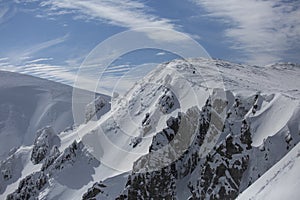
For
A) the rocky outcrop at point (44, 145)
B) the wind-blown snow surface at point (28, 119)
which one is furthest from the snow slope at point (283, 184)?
the wind-blown snow surface at point (28, 119)

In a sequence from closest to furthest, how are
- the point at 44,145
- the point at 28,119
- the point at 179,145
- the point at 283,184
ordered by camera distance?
1. the point at 283,184
2. the point at 179,145
3. the point at 44,145
4. the point at 28,119

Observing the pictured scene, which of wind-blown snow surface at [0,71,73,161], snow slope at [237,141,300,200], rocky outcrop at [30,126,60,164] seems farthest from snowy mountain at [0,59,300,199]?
wind-blown snow surface at [0,71,73,161]

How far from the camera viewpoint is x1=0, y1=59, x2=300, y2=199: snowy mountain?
42.4 meters

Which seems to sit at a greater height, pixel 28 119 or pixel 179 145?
pixel 179 145

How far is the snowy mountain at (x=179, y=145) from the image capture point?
4238 cm

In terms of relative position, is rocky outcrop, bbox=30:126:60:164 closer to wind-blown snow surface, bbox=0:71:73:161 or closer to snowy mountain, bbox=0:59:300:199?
snowy mountain, bbox=0:59:300:199

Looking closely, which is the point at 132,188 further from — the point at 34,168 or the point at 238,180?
the point at 34,168

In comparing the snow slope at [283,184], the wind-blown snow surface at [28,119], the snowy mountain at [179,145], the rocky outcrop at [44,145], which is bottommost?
the wind-blown snow surface at [28,119]

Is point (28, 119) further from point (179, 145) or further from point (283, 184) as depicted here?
point (283, 184)

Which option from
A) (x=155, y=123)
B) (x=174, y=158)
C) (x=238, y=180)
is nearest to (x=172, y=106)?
(x=155, y=123)

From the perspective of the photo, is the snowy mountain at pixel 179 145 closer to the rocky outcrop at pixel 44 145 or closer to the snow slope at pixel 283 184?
the rocky outcrop at pixel 44 145

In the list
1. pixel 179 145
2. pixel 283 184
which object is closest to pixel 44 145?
pixel 179 145

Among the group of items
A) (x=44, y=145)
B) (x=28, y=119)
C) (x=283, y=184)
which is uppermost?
(x=283, y=184)

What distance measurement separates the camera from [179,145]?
50406 millimetres
